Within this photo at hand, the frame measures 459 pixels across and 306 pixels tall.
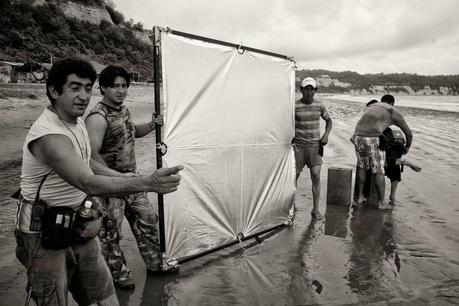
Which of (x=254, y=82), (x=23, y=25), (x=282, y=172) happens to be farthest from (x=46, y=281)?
(x=23, y=25)

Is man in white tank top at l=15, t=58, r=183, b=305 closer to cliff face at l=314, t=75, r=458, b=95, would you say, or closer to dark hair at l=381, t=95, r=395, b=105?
dark hair at l=381, t=95, r=395, b=105

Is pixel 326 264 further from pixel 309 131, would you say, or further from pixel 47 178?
pixel 47 178

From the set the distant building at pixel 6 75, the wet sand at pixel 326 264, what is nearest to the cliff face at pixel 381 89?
the distant building at pixel 6 75

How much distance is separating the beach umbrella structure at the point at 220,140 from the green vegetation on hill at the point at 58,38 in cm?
4281

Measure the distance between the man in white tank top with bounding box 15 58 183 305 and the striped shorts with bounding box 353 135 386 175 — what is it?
5.36 meters

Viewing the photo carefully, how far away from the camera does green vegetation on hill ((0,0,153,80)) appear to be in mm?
46844

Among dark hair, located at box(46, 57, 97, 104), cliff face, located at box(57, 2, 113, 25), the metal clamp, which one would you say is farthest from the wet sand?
cliff face, located at box(57, 2, 113, 25)

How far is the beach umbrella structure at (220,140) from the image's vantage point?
3.76 m

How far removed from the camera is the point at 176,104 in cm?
378

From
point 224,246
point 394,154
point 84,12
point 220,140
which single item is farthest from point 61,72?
point 84,12

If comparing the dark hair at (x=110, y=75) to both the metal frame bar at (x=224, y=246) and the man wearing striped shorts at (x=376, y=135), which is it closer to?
the metal frame bar at (x=224, y=246)

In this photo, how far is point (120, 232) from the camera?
3.68 meters

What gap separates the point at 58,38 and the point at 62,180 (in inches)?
2396

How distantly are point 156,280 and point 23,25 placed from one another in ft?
191
